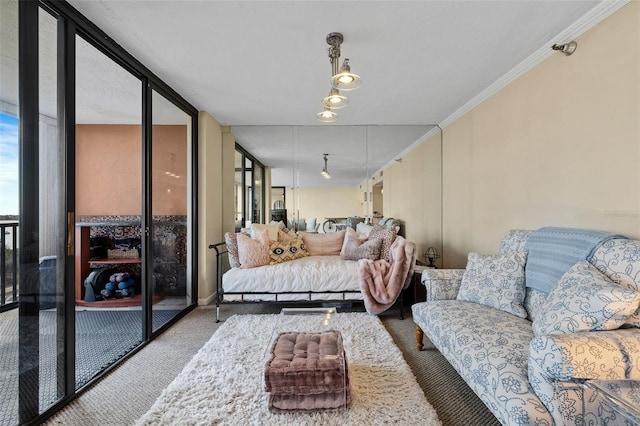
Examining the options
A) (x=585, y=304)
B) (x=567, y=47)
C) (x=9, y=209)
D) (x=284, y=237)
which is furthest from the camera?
(x=284, y=237)

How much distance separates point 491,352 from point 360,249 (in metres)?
2.09

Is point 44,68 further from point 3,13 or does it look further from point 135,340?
point 135,340

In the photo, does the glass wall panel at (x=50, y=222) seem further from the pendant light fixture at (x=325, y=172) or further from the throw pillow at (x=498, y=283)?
the pendant light fixture at (x=325, y=172)

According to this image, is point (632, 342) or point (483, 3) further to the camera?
point (483, 3)

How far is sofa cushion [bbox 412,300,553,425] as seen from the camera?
4.02 feet

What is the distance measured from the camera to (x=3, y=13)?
1.43m

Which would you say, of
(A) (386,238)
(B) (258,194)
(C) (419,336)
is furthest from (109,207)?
(C) (419,336)

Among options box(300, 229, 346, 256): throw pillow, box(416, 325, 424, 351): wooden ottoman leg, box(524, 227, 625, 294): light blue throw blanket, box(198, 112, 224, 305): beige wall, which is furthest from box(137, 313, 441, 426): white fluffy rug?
box(300, 229, 346, 256): throw pillow

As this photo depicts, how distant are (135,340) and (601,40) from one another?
4312mm

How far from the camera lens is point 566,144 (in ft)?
7.05

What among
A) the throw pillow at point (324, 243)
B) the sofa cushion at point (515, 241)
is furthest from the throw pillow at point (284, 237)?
the sofa cushion at point (515, 241)

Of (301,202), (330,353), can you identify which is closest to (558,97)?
(330,353)

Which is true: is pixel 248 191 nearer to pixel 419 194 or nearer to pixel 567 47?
pixel 419 194

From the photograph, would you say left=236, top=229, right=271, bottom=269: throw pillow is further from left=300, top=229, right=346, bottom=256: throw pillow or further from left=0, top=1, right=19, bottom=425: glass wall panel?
left=0, top=1, right=19, bottom=425: glass wall panel
